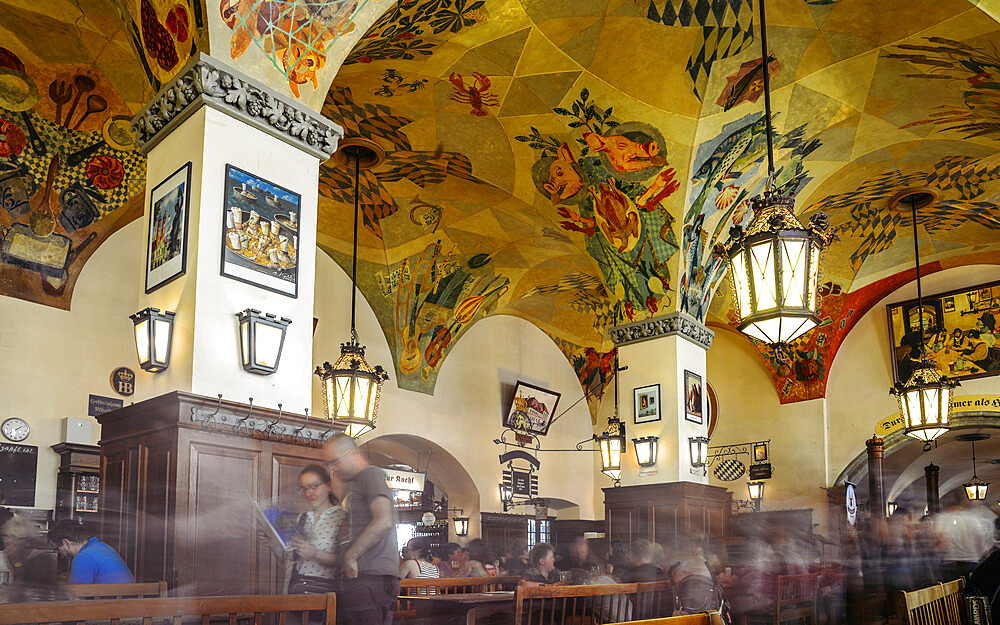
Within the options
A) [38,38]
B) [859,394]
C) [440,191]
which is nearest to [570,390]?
[859,394]

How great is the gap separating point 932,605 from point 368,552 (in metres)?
2.90

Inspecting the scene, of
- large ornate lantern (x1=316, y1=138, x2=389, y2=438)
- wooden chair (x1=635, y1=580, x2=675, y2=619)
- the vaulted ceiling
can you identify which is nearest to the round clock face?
the vaulted ceiling

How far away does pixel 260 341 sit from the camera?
16.8ft

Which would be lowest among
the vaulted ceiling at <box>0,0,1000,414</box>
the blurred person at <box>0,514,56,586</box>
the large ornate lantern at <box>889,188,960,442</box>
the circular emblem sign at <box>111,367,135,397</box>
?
the blurred person at <box>0,514,56,586</box>

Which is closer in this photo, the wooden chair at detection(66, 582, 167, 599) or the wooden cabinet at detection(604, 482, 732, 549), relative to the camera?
the wooden chair at detection(66, 582, 167, 599)

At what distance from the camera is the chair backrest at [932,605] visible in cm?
352

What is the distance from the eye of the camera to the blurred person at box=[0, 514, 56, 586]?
7.68 metres

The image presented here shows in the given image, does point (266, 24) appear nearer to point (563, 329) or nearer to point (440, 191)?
point (440, 191)

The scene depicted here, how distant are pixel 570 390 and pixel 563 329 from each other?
1.31m

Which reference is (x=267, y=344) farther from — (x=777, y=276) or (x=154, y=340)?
(x=777, y=276)

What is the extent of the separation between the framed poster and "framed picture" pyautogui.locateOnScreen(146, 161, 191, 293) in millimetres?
11786

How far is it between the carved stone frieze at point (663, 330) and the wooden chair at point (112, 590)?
676cm

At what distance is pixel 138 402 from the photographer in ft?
16.7

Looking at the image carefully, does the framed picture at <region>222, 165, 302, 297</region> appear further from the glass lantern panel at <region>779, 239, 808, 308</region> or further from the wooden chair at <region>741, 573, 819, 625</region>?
the wooden chair at <region>741, 573, 819, 625</region>
